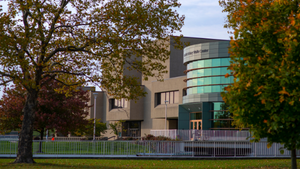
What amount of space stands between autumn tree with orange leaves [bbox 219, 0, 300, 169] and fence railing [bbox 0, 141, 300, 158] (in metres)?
11.7

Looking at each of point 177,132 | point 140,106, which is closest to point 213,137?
point 177,132

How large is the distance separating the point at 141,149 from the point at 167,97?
30.5 m

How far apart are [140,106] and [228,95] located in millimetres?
48512

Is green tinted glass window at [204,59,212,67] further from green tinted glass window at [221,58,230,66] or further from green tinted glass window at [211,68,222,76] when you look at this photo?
green tinted glass window at [221,58,230,66]

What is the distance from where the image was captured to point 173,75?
176ft

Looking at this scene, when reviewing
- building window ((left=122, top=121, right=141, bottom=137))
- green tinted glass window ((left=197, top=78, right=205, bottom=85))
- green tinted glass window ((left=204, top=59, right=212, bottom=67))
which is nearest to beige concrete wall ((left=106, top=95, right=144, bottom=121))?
building window ((left=122, top=121, right=141, bottom=137))

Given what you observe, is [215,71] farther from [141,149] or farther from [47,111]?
[47,111]

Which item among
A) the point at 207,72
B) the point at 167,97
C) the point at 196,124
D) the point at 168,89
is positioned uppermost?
the point at 207,72

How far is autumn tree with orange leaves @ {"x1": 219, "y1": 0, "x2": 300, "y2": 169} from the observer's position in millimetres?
8641

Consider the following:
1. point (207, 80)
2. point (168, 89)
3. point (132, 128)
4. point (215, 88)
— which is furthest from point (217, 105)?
point (132, 128)

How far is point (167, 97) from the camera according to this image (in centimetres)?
5188

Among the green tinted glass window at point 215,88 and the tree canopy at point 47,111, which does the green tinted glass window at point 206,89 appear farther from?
the tree canopy at point 47,111

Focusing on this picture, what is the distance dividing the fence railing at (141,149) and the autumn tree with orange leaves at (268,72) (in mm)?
11684

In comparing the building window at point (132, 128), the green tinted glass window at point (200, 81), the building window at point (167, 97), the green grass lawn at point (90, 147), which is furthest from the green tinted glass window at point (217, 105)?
the building window at point (132, 128)
